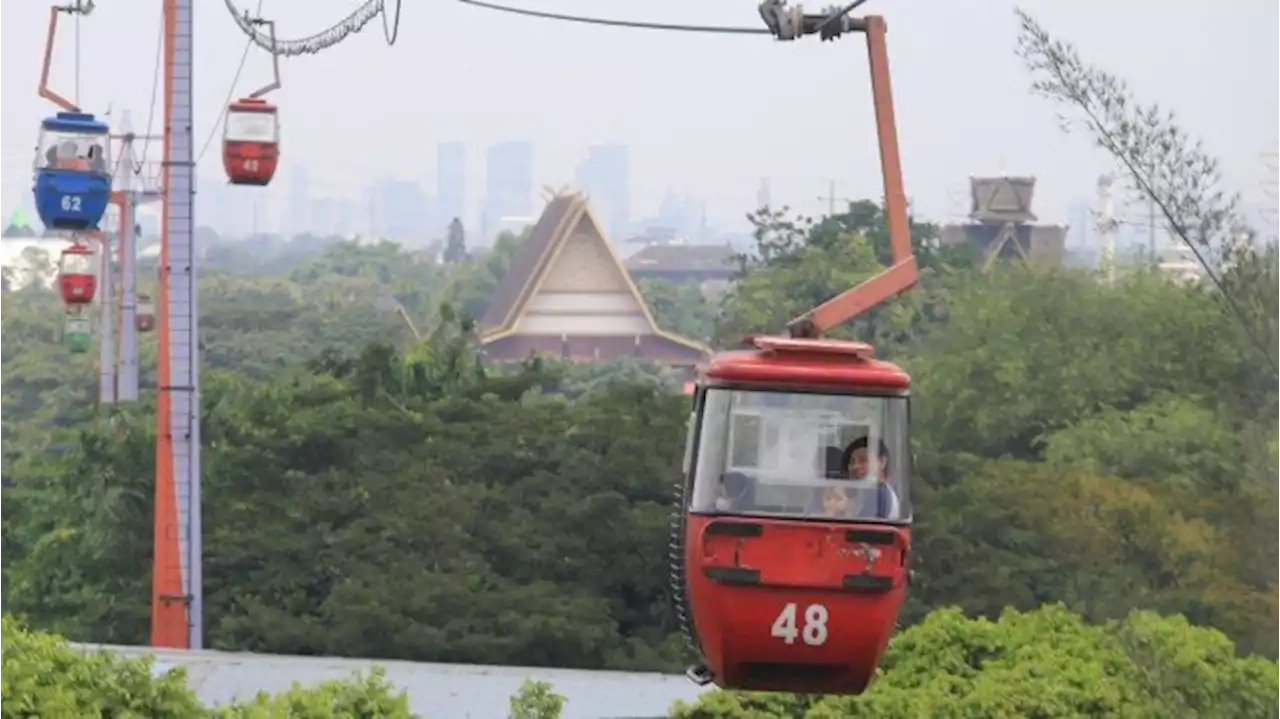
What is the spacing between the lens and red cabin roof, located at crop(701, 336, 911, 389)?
958 centimetres

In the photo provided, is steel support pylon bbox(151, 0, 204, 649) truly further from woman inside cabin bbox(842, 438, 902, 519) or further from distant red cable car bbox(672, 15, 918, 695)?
woman inside cabin bbox(842, 438, 902, 519)

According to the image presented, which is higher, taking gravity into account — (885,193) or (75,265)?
(885,193)

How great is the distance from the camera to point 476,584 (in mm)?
22000

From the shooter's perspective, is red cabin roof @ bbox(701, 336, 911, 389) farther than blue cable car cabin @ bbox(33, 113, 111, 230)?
No

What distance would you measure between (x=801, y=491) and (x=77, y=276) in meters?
19.6

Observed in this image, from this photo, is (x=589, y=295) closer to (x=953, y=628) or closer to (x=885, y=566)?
(x=953, y=628)

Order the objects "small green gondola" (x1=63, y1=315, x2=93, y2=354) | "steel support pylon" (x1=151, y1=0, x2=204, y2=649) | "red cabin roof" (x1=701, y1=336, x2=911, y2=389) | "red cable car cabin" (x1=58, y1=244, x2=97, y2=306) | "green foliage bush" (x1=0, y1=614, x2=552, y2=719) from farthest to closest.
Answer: "small green gondola" (x1=63, y1=315, x2=93, y2=354)
"red cable car cabin" (x1=58, y1=244, x2=97, y2=306)
"steel support pylon" (x1=151, y1=0, x2=204, y2=649)
"green foliage bush" (x1=0, y1=614, x2=552, y2=719)
"red cabin roof" (x1=701, y1=336, x2=911, y2=389)

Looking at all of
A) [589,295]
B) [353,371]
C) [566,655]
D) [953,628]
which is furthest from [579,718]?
[589,295]

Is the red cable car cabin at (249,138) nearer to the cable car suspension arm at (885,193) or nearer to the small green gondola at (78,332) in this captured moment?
the cable car suspension arm at (885,193)

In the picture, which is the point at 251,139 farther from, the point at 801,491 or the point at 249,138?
the point at 801,491

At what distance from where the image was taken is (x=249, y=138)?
19375 mm

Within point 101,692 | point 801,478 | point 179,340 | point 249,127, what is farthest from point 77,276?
point 801,478

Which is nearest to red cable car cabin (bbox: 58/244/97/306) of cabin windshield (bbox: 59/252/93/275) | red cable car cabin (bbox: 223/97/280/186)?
cabin windshield (bbox: 59/252/93/275)

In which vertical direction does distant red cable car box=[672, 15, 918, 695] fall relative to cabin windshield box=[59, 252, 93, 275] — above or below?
below
